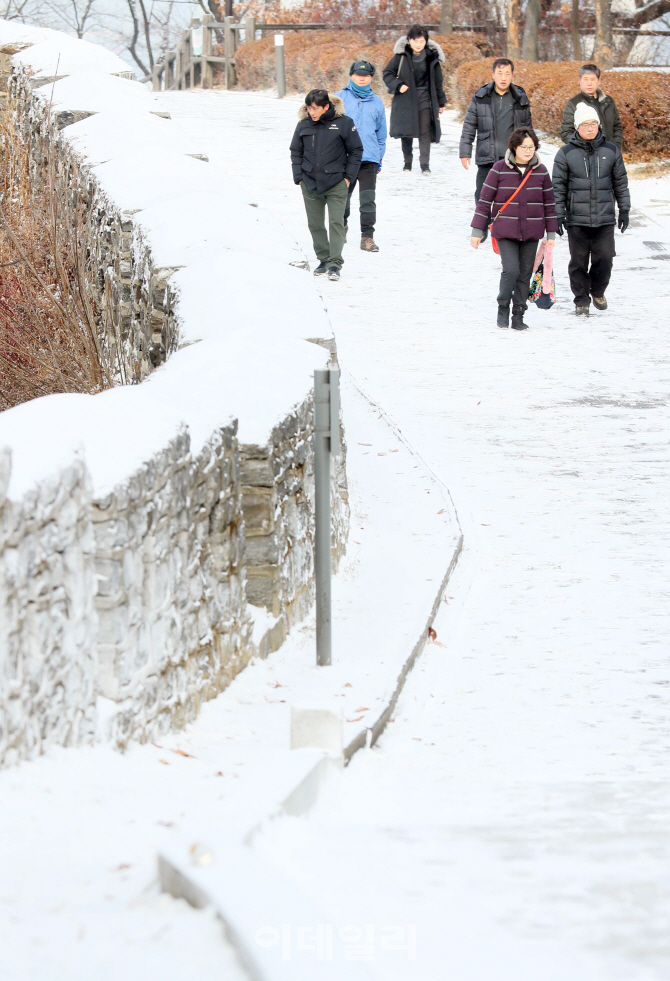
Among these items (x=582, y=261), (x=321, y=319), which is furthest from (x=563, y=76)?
(x=321, y=319)

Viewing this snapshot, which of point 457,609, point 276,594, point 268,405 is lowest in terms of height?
point 457,609

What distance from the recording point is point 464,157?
1235 cm

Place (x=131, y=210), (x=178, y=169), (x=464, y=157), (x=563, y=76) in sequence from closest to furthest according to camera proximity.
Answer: (x=131, y=210), (x=178, y=169), (x=464, y=157), (x=563, y=76)

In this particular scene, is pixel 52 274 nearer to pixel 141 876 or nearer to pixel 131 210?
pixel 131 210

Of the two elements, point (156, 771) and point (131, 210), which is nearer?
point (156, 771)

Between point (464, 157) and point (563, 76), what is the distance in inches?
221

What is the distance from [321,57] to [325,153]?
1528 centimetres

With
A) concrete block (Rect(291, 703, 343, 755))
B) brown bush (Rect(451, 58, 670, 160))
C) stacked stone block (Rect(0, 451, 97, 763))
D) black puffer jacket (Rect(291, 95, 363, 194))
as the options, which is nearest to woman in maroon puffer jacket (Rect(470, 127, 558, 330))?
black puffer jacket (Rect(291, 95, 363, 194))

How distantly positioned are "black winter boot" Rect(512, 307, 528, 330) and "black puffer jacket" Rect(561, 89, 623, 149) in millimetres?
1824

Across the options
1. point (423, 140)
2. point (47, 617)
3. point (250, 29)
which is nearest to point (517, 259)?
point (423, 140)

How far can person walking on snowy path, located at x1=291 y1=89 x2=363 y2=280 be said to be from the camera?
34.0 feet

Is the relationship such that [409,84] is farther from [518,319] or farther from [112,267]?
[112,267]

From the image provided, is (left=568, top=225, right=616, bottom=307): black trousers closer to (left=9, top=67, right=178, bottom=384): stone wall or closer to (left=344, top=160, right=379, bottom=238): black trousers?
(left=344, top=160, right=379, bottom=238): black trousers

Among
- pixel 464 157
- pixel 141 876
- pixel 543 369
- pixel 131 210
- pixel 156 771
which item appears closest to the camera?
pixel 141 876
